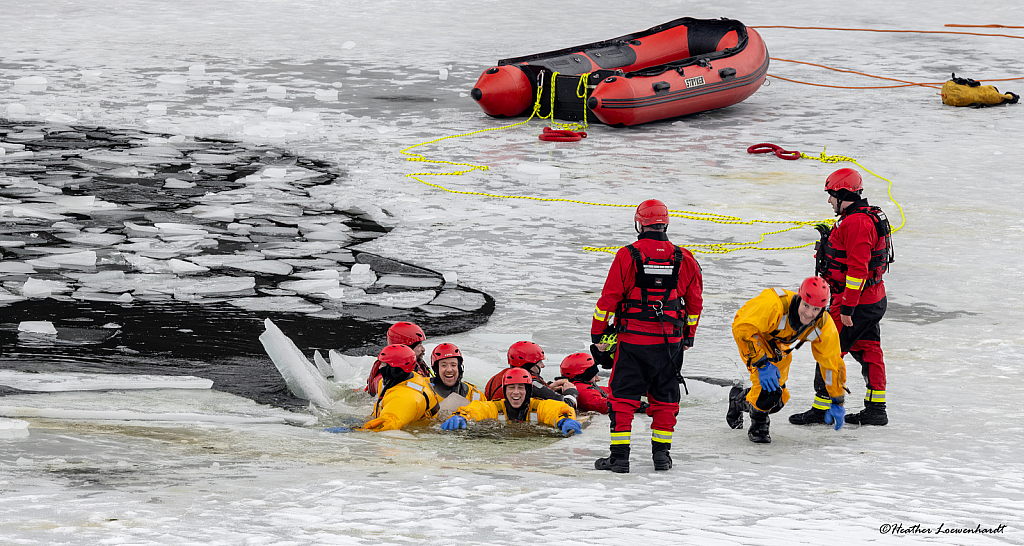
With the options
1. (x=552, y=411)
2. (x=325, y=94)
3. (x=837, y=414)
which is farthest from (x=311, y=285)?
(x=325, y=94)

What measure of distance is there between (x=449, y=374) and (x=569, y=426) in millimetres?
762

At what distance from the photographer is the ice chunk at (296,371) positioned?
6.10 m

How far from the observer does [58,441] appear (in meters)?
4.75

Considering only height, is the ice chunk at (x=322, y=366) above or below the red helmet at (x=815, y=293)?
below

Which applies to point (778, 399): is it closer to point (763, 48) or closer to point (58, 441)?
point (58, 441)

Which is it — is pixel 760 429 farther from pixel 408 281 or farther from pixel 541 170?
pixel 541 170

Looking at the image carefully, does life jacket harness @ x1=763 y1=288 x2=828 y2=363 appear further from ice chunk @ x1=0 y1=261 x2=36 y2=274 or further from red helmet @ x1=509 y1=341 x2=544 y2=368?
ice chunk @ x1=0 y1=261 x2=36 y2=274

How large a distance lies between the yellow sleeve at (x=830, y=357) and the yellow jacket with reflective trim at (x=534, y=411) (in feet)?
4.21

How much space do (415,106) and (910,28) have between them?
14.2 m

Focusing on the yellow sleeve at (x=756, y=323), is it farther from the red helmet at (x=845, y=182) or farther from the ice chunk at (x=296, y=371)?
the ice chunk at (x=296, y=371)

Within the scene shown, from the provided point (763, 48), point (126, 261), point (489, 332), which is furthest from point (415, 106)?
point (489, 332)

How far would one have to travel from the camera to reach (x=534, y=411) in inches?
227

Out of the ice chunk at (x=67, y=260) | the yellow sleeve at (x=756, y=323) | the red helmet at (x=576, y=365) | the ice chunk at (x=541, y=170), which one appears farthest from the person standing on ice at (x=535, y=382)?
the ice chunk at (x=541, y=170)

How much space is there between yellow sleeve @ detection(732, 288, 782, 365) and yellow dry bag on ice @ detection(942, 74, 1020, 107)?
12.6 meters
